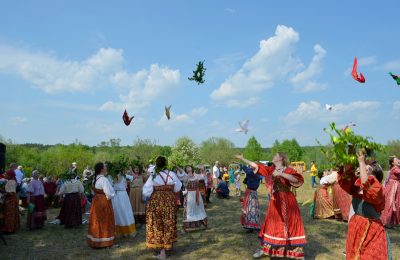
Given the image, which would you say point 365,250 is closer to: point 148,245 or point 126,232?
point 148,245

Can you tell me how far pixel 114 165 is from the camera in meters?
8.71

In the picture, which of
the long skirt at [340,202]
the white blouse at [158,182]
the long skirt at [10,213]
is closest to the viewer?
the white blouse at [158,182]

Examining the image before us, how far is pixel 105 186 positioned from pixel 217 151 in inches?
2530

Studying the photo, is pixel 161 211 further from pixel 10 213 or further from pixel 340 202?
pixel 340 202

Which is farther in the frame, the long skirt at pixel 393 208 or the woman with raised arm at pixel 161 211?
the long skirt at pixel 393 208

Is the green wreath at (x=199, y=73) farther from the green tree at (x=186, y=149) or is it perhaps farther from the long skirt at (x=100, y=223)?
the green tree at (x=186, y=149)

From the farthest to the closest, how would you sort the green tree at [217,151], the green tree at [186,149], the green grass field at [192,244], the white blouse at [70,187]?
1. the green tree at [217,151]
2. the green tree at [186,149]
3. the white blouse at [70,187]
4. the green grass field at [192,244]

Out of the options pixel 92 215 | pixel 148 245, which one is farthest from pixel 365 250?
pixel 92 215

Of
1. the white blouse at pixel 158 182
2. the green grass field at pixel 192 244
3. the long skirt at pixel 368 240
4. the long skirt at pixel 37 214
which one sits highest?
the white blouse at pixel 158 182

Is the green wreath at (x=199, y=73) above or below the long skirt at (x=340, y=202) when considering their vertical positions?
above

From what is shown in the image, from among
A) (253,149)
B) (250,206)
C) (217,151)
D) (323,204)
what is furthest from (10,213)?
(253,149)

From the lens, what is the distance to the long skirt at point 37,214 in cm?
1051

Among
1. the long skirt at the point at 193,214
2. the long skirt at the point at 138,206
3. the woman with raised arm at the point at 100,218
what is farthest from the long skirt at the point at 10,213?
the long skirt at the point at 193,214

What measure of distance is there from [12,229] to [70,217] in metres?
1.52
